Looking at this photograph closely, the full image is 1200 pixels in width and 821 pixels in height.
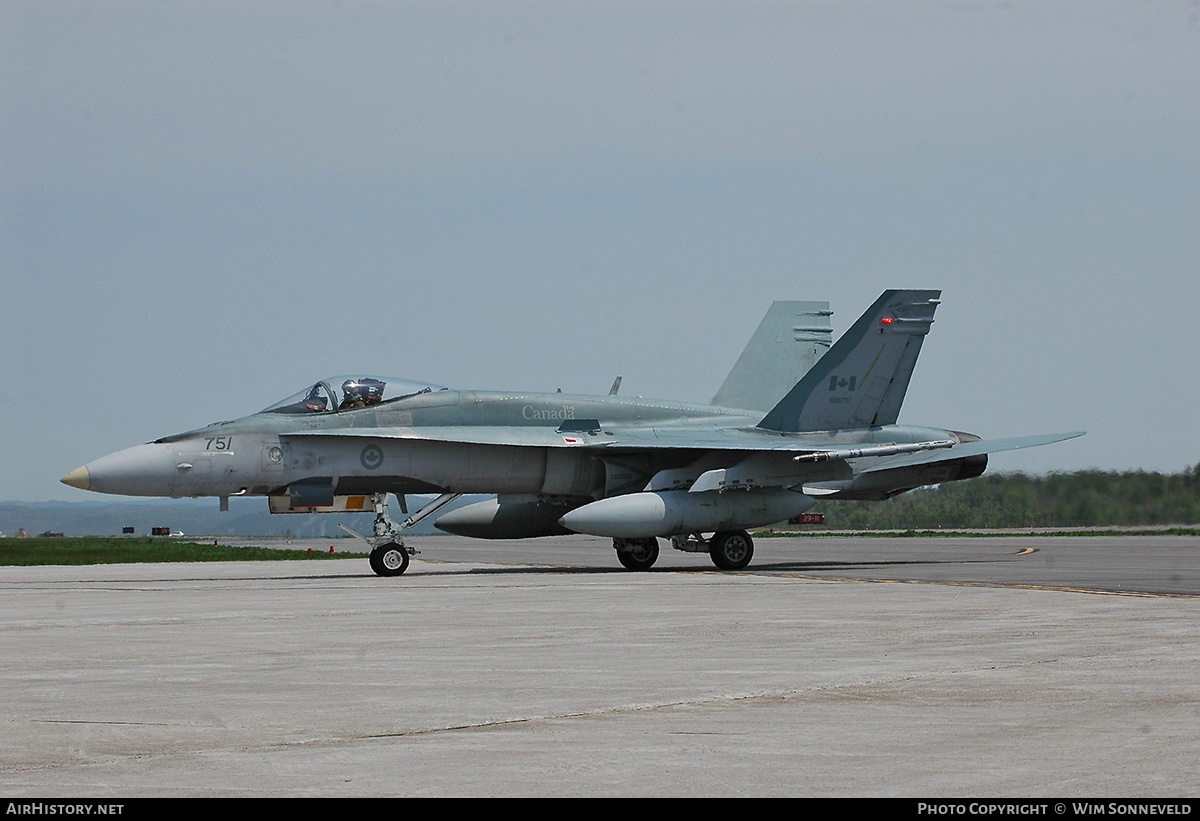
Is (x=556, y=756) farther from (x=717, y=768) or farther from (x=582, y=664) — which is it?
(x=582, y=664)

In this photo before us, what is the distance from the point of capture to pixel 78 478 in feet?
63.4

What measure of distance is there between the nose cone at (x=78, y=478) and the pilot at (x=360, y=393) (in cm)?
392

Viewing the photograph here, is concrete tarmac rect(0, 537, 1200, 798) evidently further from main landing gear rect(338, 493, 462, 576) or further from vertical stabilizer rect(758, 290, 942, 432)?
vertical stabilizer rect(758, 290, 942, 432)

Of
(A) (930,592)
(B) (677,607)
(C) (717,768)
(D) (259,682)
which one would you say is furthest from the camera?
(A) (930,592)

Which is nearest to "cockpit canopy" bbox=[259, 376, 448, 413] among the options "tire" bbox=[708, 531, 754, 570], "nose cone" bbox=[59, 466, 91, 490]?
"nose cone" bbox=[59, 466, 91, 490]

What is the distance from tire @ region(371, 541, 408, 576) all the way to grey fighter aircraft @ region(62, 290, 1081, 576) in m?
0.03

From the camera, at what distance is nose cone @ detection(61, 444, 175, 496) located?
19406 millimetres

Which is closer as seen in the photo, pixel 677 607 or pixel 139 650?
pixel 139 650

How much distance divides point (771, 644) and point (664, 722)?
12.3 ft

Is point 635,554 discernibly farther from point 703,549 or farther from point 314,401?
point 314,401

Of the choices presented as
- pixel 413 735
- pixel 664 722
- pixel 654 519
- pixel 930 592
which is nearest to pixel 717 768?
pixel 664 722

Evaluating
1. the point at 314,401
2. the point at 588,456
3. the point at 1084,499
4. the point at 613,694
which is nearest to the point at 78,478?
the point at 314,401

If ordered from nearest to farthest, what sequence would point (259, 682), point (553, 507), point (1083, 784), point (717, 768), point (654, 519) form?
point (1083, 784), point (717, 768), point (259, 682), point (654, 519), point (553, 507)

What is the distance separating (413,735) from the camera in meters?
6.48
